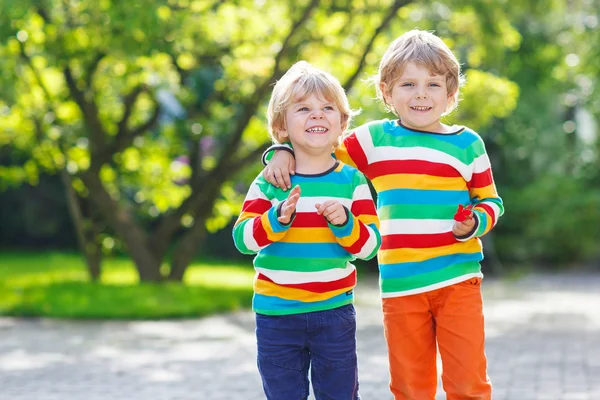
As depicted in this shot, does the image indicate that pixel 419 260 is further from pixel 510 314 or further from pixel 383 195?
pixel 510 314

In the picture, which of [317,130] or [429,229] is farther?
[429,229]

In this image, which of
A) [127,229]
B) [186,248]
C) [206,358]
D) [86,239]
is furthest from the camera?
[86,239]

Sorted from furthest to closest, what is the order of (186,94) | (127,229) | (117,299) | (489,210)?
(127,229), (186,94), (117,299), (489,210)

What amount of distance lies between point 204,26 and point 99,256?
3138 mm

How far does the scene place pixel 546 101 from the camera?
16.4m

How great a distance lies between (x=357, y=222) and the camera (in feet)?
10.2

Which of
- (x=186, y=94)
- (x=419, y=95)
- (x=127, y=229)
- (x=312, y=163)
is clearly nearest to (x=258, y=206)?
(x=312, y=163)

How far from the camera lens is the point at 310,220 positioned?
3178 millimetres

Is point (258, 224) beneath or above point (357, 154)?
beneath

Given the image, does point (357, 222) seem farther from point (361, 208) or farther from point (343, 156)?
point (343, 156)

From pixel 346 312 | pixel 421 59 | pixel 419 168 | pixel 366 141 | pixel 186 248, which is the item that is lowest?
pixel 186 248

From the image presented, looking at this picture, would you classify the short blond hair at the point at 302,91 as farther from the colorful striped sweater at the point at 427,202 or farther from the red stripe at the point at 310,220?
the red stripe at the point at 310,220

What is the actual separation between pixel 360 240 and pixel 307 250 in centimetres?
A: 18

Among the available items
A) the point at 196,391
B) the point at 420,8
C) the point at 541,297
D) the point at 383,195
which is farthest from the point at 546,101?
the point at 383,195
